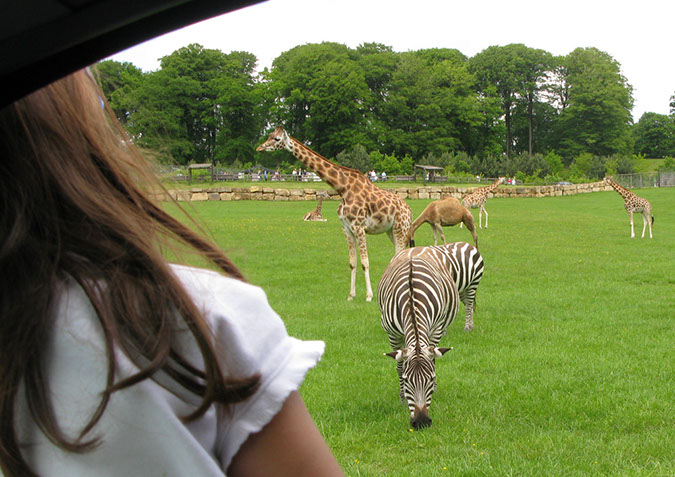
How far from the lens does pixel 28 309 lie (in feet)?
2.89

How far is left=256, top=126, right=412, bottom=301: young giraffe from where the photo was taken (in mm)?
11883

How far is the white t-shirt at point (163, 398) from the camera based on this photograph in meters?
0.88

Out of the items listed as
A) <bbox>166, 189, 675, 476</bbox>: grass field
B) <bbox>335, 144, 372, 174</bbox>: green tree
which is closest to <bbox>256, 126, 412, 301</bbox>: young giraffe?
<bbox>166, 189, 675, 476</bbox>: grass field

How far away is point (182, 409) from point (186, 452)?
59mm

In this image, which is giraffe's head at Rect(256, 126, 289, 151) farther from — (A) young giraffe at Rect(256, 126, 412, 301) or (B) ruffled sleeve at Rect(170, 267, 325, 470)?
(B) ruffled sleeve at Rect(170, 267, 325, 470)

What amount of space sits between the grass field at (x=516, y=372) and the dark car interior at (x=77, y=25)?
0.68m

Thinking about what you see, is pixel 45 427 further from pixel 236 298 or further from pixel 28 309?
pixel 236 298

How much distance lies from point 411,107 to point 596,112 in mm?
25521

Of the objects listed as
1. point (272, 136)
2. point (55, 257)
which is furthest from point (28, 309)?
point (272, 136)

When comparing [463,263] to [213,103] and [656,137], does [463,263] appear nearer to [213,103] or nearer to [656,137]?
[213,103]

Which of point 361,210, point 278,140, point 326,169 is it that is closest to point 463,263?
point 361,210

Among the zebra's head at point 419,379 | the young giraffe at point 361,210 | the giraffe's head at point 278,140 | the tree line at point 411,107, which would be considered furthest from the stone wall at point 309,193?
the zebra's head at point 419,379

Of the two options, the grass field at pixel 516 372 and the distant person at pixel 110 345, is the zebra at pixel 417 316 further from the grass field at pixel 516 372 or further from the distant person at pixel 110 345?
the distant person at pixel 110 345

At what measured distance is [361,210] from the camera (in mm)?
11867
